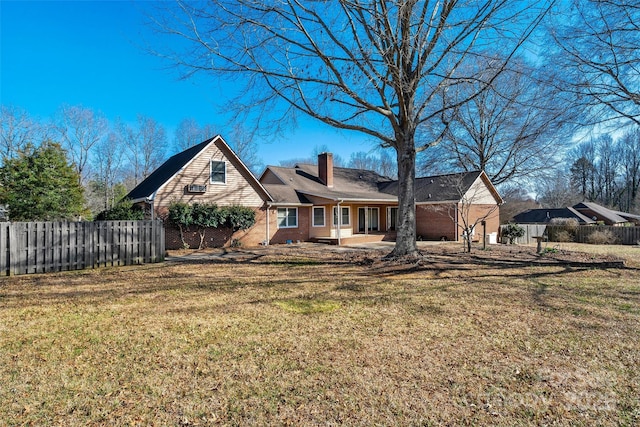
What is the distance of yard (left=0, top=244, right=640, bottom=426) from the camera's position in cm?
288

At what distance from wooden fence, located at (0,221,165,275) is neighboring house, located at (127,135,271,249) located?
4157 mm

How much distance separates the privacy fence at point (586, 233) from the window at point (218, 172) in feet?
71.9

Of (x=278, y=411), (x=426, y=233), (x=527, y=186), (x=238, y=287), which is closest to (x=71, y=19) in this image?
(x=238, y=287)

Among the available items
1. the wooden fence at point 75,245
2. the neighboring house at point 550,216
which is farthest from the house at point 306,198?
the neighboring house at point 550,216

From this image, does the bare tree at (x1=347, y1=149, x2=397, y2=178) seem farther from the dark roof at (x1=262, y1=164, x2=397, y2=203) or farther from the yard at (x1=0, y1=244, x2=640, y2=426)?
the yard at (x1=0, y1=244, x2=640, y2=426)

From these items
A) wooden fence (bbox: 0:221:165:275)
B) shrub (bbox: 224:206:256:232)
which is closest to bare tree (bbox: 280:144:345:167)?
shrub (bbox: 224:206:256:232)

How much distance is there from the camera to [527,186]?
90.9ft

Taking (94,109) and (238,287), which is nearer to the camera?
(238,287)

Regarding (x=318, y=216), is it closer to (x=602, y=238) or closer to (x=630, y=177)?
(x=602, y=238)

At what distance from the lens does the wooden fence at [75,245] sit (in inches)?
358

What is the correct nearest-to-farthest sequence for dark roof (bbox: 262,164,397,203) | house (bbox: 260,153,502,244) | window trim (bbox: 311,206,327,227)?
1. house (bbox: 260,153,502,244)
2. dark roof (bbox: 262,164,397,203)
3. window trim (bbox: 311,206,327,227)

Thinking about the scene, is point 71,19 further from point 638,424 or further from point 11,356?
point 638,424

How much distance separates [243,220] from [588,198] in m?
62.0

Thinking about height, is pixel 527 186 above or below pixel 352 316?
above
